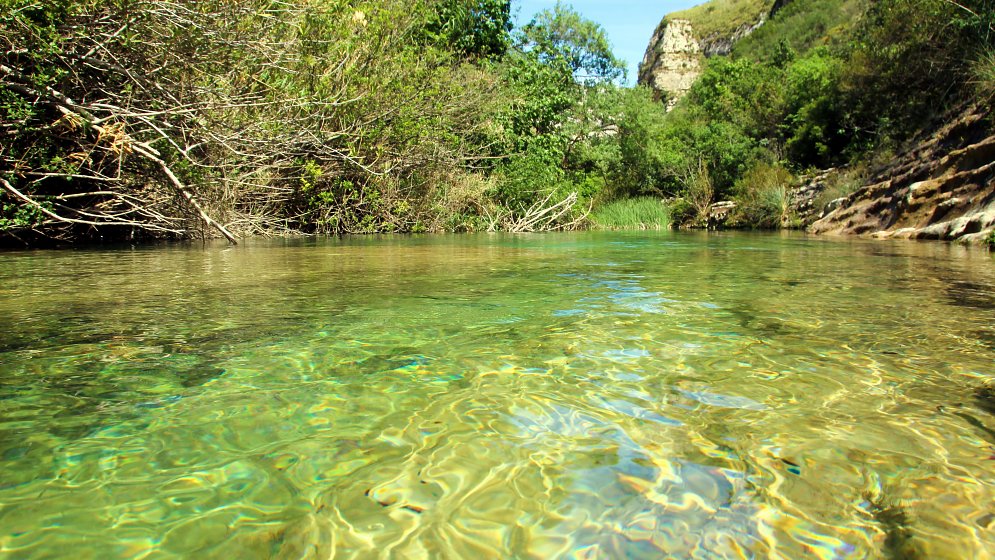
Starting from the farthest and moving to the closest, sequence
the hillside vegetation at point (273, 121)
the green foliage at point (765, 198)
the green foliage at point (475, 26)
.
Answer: the green foliage at point (475, 26)
the green foliage at point (765, 198)
the hillside vegetation at point (273, 121)

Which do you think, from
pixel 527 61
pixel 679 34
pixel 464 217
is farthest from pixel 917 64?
pixel 679 34

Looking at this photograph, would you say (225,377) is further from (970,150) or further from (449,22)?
(449,22)

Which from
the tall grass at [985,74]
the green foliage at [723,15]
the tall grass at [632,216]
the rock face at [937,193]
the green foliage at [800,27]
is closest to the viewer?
the rock face at [937,193]

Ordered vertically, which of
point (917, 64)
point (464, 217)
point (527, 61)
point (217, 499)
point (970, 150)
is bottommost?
point (217, 499)

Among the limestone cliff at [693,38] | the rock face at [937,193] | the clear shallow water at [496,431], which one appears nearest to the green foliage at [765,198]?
the rock face at [937,193]

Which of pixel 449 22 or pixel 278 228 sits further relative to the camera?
pixel 449 22

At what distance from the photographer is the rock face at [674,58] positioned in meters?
99.5

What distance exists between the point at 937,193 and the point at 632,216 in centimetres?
1297

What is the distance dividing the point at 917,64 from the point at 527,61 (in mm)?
11985

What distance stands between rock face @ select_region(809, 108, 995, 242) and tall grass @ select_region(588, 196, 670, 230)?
9012 millimetres

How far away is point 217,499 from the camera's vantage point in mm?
1240

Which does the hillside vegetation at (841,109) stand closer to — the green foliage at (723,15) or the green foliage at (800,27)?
the green foliage at (800,27)

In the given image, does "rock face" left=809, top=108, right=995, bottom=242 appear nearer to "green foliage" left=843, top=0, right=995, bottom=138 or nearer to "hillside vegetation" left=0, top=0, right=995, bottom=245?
"hillside vegetation" left=0, top=0, right=995, bottom=245

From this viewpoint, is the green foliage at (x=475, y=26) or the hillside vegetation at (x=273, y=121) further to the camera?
the green foliage at (x=475, y=26)
